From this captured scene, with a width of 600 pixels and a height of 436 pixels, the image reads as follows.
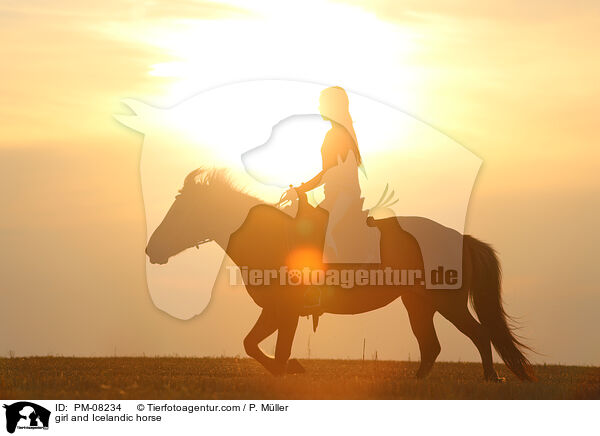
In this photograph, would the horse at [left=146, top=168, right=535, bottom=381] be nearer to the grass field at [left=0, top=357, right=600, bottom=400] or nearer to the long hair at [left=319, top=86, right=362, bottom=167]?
the grass field at [left=0, top=357, right=600, bottom=400]

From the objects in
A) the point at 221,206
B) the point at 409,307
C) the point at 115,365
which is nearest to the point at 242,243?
the point at 221,206

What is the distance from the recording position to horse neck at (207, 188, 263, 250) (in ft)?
50.8

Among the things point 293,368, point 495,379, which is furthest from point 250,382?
point 495,379

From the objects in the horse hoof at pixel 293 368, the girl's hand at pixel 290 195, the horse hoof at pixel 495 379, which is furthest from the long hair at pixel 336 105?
the horse hoof at pixel 495 379

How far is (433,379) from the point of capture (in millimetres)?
16000

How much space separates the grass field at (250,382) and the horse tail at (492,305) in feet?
1.24

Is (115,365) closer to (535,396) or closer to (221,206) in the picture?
(221,206)

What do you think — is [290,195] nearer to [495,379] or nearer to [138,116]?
[138,116]

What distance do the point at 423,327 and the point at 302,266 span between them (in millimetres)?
2335

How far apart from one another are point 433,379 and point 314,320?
2.12 metres
